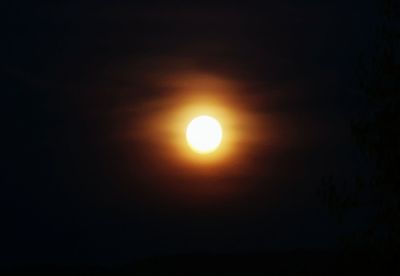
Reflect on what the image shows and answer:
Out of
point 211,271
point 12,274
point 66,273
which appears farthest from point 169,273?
point 12,274

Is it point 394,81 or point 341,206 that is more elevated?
point 394,81

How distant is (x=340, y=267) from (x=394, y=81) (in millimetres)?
4429

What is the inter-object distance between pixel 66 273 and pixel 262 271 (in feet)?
41.6

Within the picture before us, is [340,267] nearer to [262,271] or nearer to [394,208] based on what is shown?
[394,208]

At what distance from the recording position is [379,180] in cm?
1997

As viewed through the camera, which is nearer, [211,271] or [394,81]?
[394,81]

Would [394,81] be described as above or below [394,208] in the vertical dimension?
above

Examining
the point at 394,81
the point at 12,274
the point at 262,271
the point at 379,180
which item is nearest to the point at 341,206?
the point at 379,180

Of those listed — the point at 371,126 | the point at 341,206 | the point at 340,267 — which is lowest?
the point at 340,267

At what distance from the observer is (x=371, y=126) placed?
797 inches

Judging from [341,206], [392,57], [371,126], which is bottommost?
[341,206]

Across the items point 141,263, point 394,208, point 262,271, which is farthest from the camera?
point 141,263

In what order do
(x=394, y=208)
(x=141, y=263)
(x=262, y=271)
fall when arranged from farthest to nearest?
(x=141, y=263)
(x=262, y=271)
(x=394, y=208)

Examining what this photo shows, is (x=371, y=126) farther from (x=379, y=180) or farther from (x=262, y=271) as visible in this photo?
(x=262, y=271)
